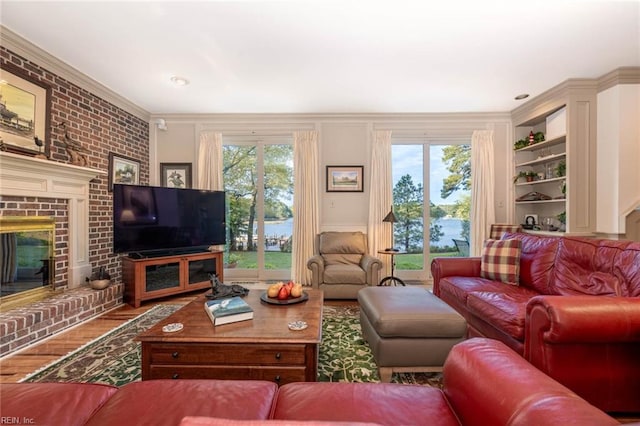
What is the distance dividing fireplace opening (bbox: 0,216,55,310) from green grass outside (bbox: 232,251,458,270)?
2.21 m

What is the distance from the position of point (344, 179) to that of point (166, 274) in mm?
2842

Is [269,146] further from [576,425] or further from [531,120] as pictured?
[576,425]

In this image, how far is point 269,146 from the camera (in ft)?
14.5

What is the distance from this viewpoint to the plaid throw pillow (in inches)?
102

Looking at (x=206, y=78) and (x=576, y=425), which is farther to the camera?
(x=206, y=78)

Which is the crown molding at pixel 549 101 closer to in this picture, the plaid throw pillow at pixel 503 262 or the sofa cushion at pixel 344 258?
the plaid throw pillow at pixel 503 262

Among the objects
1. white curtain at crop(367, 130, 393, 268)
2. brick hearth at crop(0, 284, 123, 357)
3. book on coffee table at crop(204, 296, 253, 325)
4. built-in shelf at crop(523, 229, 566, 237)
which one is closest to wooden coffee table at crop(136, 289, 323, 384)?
book on coffee table at crop(204, 296, 253, 325)

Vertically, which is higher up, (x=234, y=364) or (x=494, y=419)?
(x=494, y=419)

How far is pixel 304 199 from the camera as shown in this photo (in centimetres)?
424

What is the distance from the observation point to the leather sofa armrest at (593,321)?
1.41 metres

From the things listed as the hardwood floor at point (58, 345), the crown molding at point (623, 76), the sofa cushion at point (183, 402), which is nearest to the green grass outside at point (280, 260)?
the hardwood floor at point (58, 345)

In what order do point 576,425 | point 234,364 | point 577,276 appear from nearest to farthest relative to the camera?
point 576,425 → point 234,364 → point 577,276

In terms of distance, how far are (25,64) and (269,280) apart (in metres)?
3.66

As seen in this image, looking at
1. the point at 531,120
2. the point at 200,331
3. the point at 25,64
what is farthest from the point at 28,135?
the point at 531,120
